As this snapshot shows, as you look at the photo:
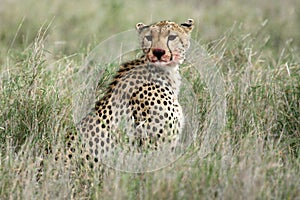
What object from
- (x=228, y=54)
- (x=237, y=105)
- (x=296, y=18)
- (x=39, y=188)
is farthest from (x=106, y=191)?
(x=296, y=18)

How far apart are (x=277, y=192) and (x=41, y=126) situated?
5.47 feet

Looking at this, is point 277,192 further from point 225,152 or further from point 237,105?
point 237,105

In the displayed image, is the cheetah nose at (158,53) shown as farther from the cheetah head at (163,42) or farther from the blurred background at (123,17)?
the blurred background at (123,17)

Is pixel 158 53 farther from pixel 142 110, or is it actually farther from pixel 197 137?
pixel 197 137

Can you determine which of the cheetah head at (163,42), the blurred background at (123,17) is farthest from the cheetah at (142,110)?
the blurred background at (123,17)

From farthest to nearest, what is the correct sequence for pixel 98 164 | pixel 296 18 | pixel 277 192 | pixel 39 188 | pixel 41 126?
pixel 296 18 → pixel 41 126 → pixel 98 164 → pixel 39 188 → pixel 277 192

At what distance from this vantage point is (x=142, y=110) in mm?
4035

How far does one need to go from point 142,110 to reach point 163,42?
1.32ft

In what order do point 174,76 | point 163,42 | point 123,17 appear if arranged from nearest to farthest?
point 163,42, point 174,76, point 123,17

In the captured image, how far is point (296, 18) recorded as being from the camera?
28.1 ft

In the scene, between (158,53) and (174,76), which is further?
(174,76)

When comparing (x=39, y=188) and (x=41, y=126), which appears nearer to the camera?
(x=39, y=188)

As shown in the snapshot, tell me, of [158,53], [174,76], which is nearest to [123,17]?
[174,76]

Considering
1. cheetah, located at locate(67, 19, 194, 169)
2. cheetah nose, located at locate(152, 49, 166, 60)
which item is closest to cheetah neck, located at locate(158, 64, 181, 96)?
cheetah, located at locate(67, 19, 194, 169)
